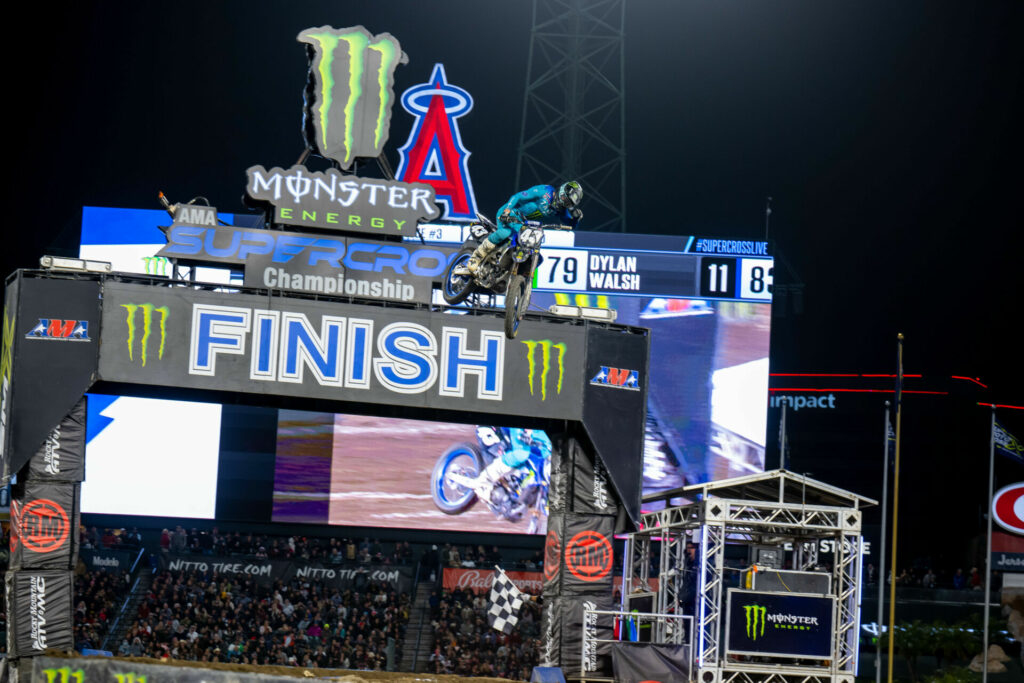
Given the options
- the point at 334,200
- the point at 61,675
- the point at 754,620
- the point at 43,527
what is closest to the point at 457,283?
the point at 334,200

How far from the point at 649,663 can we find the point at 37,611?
11.6m

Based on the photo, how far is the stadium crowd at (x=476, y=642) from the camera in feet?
116

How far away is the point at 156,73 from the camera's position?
189 ft

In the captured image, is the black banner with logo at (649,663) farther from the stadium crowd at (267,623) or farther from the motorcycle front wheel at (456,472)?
the motorcycle front wheel at (456,472)

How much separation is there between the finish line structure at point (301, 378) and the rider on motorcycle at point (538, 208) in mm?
5526

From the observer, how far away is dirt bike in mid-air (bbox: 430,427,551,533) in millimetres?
42869

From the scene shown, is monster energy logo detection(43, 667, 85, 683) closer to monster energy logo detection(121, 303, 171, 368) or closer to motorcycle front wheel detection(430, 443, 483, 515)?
monster energy logo detection(121, 303, 171, 368)

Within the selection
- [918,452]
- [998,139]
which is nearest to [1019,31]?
[998,139]

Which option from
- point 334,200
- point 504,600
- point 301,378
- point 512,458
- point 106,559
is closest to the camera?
point 301,378

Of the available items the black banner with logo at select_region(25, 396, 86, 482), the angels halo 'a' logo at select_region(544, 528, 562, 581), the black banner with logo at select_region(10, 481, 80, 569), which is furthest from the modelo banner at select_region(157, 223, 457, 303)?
the black banner with logo at select_region(10, 481, 80, 569)

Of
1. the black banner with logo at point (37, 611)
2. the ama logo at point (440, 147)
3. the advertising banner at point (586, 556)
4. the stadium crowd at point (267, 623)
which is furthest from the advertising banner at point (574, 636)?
the ama logo at point (440, 147)

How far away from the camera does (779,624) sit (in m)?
24.5

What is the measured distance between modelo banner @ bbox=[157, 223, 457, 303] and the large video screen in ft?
58.5

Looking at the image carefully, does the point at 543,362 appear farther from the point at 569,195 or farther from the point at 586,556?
the point at 569,195
